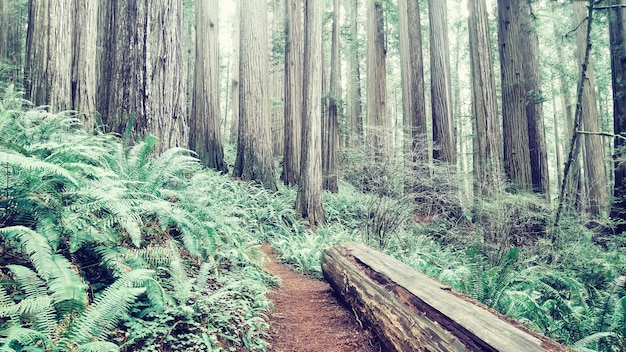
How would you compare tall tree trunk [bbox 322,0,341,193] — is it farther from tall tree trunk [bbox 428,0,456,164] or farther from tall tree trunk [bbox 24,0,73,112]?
tall tree trunk [bbox 24,0,73,112]

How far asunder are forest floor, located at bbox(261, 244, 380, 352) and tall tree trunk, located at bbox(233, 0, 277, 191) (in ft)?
17.3

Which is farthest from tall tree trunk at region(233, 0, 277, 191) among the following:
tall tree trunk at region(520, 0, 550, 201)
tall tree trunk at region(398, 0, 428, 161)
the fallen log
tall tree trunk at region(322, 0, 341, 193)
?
tall tree trunk at region(520, 0, 550, 201)

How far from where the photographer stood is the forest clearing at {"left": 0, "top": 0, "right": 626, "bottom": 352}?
8.39 ft

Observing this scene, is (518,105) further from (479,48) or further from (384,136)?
(384,136)

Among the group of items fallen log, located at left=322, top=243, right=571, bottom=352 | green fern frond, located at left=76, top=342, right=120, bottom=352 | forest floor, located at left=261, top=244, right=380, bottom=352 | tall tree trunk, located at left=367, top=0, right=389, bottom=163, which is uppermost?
tall tree trunk, located at left=367, top=0, right=389, bottom=163

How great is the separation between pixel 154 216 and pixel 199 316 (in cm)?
134

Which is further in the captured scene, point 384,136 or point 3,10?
point 3,10

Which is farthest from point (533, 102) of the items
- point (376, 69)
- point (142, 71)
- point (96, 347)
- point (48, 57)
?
point (96, 347)

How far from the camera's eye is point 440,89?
11633 millimetres

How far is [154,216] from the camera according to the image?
3725 millimetres

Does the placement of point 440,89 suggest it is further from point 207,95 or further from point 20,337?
point 20,337

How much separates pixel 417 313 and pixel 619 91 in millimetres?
8690

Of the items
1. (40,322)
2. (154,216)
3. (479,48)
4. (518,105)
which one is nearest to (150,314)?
(40,322)

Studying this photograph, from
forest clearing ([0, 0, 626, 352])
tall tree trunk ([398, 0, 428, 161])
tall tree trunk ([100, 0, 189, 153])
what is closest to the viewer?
forest clearing ([0, 0, 626, 352])
